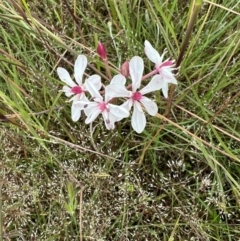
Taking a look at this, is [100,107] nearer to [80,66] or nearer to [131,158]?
[80,66]

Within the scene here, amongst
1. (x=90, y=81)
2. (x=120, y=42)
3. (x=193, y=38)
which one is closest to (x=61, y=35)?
(x=120, y=42)

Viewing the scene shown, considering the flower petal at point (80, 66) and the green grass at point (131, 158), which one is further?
the green grass at point (131, 158)

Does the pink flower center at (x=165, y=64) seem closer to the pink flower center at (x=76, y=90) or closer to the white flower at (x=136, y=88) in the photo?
the white flower at (x=136, y=88)

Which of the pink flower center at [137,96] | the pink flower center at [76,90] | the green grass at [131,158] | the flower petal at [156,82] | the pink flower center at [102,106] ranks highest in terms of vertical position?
the pink flower center at [76,90]

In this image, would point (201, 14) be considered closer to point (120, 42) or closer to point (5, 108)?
point (120, 42)

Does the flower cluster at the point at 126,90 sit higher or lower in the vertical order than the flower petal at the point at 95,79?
lower

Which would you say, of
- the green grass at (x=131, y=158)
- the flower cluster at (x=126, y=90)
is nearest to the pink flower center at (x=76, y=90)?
the flower cluster at (x=126, y=90)
